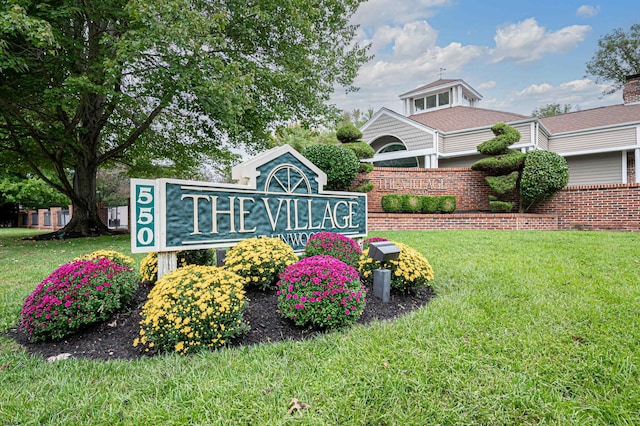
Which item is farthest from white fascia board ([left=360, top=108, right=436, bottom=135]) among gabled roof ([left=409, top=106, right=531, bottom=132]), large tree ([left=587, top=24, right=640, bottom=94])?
large tree ([left=587, top=24, right=640, bottom=94])

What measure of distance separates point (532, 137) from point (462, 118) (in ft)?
13.0

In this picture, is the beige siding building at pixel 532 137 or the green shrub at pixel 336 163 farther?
the beige siding building at pixel 532 137

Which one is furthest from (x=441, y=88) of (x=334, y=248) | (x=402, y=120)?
(x=334, y=248)

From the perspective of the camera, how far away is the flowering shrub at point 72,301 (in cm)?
265

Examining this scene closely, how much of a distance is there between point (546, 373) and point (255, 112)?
9.79 meters

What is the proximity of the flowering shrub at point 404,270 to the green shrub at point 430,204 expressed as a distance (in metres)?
7.69

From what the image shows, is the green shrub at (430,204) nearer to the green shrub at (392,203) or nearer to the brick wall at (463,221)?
the brick wall at (463,221)

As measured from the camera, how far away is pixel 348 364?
2117 millimetres

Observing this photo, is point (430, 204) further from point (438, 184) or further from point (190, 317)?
point (190, 317)

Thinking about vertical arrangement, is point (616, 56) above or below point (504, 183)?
above

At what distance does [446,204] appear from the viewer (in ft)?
36.2

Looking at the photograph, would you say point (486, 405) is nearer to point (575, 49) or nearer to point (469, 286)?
point (469, 286)

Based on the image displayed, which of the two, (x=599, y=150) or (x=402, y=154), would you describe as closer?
(x=599, y=150)

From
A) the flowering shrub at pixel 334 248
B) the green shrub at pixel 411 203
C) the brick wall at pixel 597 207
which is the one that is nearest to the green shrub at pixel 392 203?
the green shrub at pixel 411 203
